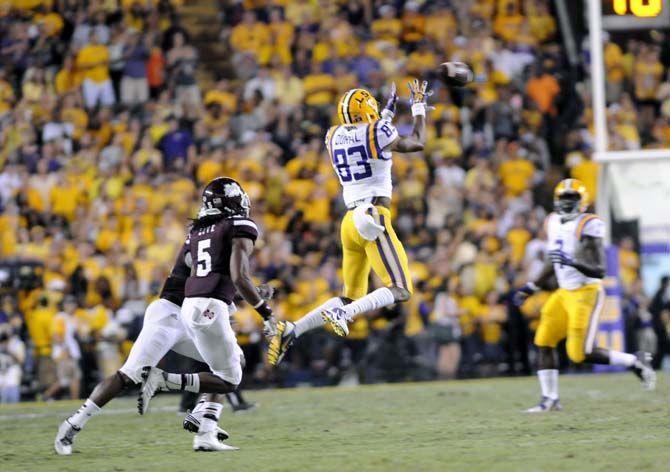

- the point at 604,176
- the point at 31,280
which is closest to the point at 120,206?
the point at 31,280

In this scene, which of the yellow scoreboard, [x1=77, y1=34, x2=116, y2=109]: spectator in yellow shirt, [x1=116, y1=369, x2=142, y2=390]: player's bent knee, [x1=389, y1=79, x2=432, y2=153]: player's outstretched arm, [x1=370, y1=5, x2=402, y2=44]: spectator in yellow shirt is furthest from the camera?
[x1=370, y1=5, x2=402, y2=44]: spectator in yellow shirt

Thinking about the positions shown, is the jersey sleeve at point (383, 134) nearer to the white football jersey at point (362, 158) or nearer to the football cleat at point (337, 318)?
the white football jersey at point (362, 158)

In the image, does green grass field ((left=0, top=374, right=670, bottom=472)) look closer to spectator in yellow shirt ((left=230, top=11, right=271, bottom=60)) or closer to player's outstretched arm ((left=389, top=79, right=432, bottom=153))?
player's outstretched arm ((left=389, top=79, right=432, bottom=153))

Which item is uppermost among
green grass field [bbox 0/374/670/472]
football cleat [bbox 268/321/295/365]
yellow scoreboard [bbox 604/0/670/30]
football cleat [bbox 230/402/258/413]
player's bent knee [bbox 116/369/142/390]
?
yellow scoreboard [bbox 604/0/670/30]

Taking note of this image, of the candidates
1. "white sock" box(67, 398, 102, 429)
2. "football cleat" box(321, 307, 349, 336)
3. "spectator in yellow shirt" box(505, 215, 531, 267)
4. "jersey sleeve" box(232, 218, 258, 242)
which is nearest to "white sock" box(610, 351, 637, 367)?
"football cleat" box(321, 307, 349, 336)

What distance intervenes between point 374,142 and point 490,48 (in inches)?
391

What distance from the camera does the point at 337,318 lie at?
9258 millimetres

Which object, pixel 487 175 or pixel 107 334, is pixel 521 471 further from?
pixel 487 175

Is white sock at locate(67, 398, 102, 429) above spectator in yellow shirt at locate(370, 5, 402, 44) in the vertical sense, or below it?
below

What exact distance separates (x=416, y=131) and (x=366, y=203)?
72 centimetres

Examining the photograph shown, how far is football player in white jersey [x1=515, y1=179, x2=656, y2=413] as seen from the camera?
10.7 m

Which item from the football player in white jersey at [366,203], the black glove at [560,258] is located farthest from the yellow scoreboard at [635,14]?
the football player in white jersey at [366,203]

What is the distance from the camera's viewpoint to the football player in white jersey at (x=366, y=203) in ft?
31.0

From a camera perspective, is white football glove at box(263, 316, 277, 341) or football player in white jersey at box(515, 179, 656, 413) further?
football player in white jersey at box(515, 179, 656, 413)
